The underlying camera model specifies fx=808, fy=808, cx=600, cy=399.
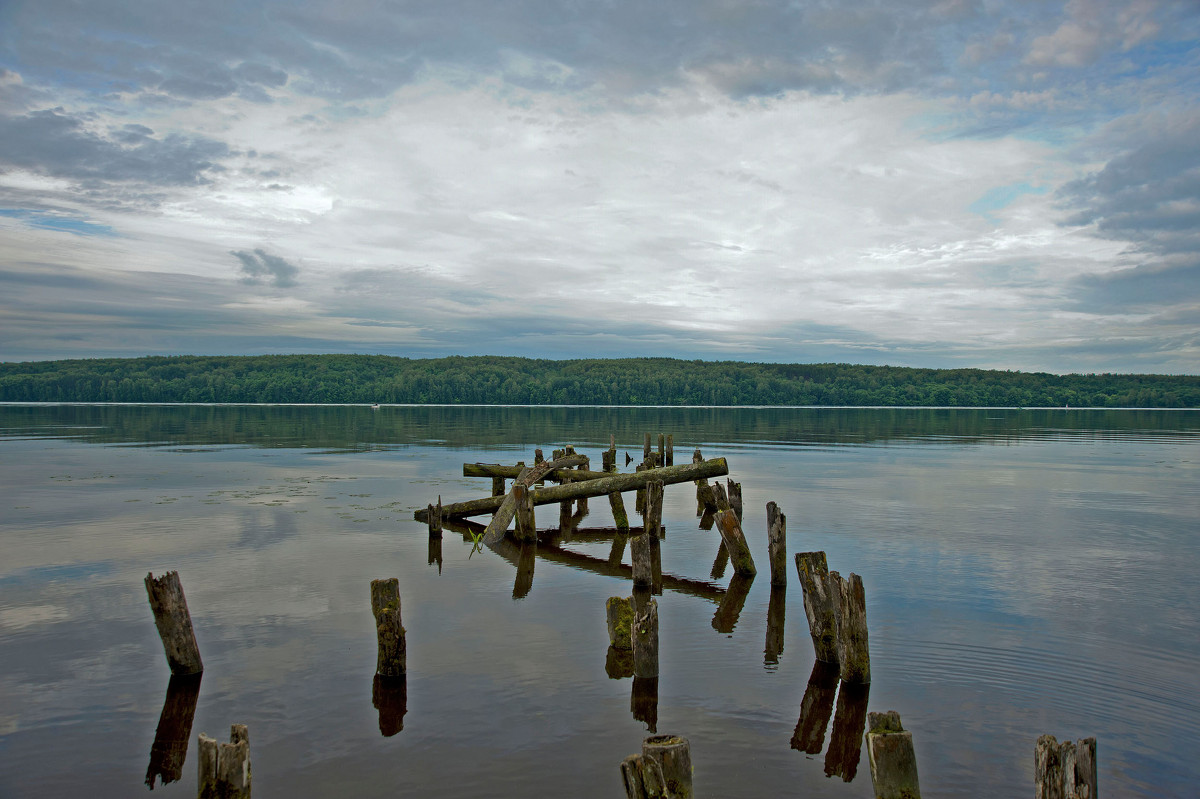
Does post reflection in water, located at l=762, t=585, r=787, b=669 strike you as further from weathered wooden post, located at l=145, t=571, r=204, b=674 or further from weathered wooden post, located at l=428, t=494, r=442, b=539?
weathered wooden post, located at l=428, t=494, r=442, b=539

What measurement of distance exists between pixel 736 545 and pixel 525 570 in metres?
4.75

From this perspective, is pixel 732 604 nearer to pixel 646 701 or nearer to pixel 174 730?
pixel 646 701

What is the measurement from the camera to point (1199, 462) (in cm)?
4591

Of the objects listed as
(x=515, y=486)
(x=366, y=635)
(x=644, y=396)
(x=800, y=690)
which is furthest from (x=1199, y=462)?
(x=644, y=396)

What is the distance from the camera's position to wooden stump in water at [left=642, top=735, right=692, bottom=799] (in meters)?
6.36

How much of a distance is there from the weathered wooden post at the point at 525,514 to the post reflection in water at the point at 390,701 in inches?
401

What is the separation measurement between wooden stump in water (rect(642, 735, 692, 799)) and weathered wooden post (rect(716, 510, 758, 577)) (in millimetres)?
10808

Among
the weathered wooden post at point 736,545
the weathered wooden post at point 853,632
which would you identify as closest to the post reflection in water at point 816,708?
the weathered wooden post at point 853,632

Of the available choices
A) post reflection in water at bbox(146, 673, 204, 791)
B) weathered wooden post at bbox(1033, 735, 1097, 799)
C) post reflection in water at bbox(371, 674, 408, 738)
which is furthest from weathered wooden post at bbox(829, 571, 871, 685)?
post reflection in water at bbox(146, 673, 204, 791)

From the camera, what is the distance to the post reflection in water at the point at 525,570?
16.1 m

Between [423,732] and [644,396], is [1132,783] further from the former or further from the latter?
[644,396]

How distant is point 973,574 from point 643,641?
10.2 metres

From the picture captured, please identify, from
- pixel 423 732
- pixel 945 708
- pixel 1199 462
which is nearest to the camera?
pixel 423 732

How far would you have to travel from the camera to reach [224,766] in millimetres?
6648
